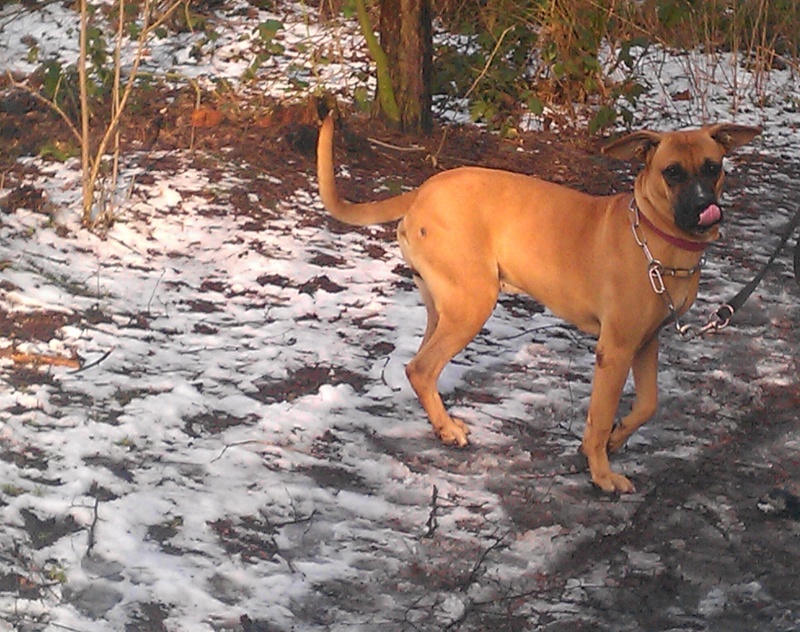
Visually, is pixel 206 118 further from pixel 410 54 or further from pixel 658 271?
pixel 658 271

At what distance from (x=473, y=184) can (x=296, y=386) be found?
51.6 inches

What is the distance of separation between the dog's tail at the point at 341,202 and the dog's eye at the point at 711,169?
1249 mm

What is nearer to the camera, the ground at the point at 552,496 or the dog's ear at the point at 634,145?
the ground at the point at 552,496

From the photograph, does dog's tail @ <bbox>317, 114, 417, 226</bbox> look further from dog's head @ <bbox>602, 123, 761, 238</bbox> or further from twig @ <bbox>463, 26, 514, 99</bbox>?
twig @ <bbox>463, 26, 514, 99</bbox>

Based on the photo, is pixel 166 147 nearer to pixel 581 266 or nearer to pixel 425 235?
pixel 425 235

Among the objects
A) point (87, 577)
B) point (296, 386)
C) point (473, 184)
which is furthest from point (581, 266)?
point (87, 577)

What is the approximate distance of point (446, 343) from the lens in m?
4.21

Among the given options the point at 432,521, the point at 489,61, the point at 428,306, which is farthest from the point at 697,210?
the point at 489,61

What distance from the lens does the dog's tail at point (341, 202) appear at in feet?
14.0

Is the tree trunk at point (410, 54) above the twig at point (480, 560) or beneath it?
above

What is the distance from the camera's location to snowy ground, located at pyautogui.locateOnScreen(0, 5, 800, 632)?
10.8 ft

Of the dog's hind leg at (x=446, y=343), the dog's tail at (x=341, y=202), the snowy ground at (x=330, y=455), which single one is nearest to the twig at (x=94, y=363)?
the snowy ground at (x=330, y=455)

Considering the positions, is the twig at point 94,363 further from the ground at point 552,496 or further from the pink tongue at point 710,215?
the pink tongue at point 710,215

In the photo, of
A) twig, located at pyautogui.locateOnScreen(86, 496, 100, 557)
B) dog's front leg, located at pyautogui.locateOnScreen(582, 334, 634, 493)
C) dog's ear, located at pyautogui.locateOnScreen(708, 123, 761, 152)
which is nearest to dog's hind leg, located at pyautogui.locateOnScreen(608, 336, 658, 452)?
dog's front leg, located at pyautogui.locateOnScreen(582, 334, 634, 493)
